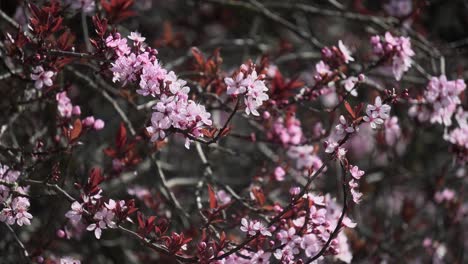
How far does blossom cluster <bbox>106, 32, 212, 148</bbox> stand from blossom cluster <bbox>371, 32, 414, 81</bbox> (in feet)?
4.15

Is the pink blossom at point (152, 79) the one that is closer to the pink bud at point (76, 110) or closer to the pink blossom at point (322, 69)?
the pink bud at point (76, 110)

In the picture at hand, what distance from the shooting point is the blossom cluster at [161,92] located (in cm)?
246

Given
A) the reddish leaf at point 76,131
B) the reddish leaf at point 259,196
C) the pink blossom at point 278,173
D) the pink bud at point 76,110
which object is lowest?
the reddish leaf at point 76,131

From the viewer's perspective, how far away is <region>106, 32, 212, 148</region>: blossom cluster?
246cm

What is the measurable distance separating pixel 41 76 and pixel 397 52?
177 centimetres

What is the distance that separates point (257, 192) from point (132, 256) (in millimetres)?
1709

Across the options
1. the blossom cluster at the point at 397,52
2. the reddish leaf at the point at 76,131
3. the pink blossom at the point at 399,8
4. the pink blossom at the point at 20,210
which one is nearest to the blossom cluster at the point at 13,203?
the pink blossom at the point at 20,210

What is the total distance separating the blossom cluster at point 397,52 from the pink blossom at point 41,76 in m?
1.66

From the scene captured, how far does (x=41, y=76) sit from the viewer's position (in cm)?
281

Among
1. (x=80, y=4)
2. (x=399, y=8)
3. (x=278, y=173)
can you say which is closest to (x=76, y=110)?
(x=80, y=4)

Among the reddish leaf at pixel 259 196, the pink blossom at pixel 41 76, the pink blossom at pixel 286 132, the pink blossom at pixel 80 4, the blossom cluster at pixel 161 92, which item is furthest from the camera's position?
the pink blossom at pixel 286 132

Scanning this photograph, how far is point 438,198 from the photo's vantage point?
452cm

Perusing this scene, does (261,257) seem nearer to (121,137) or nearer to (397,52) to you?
(121,137)

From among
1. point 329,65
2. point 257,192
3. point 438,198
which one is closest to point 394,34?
point 329,65
